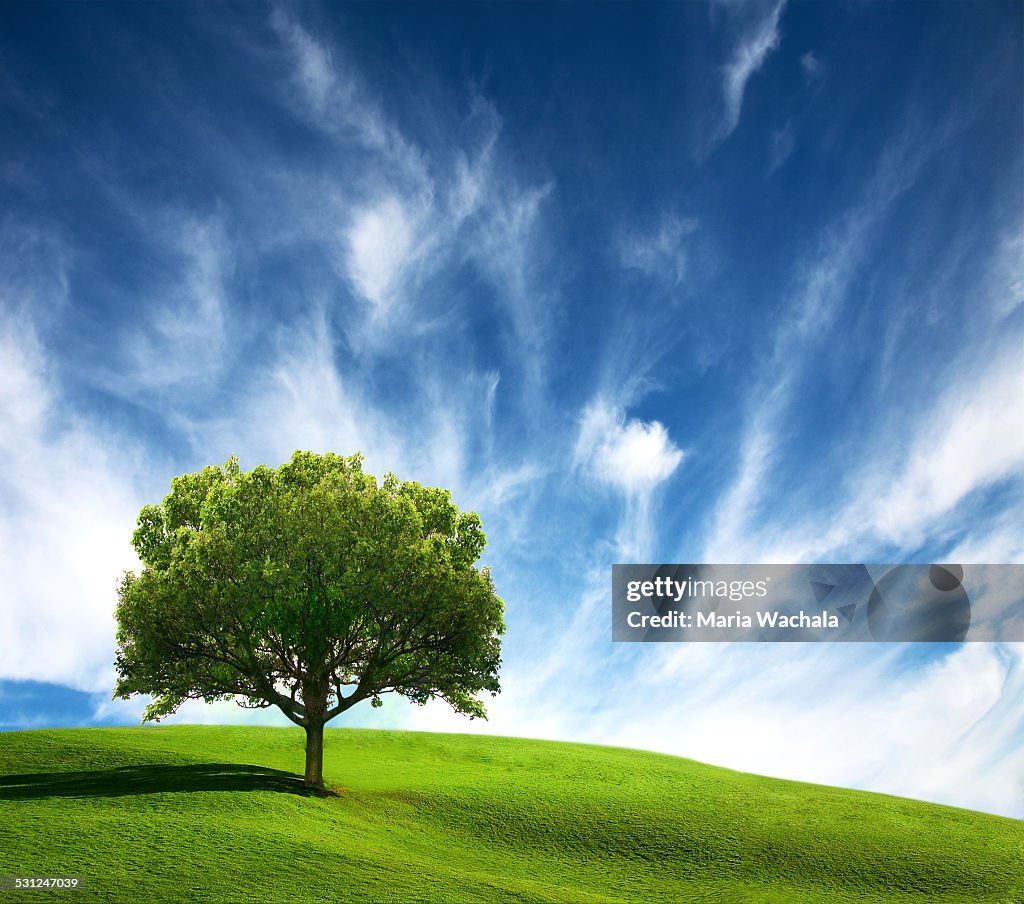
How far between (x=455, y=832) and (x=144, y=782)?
1508 centimetres

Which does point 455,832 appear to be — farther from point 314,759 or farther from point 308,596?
point 308,596

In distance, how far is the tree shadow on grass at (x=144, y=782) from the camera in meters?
34.2

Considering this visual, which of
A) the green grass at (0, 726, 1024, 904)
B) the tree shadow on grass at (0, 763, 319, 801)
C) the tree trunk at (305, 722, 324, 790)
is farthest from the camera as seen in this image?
the tree trunk at (305, 722, 324, 790)

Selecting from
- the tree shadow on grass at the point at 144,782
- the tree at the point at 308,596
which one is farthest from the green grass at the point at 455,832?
the tree at the point at 308,596

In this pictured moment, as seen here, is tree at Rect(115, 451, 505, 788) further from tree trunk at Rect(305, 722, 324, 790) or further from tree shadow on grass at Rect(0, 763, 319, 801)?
tree shadow on grass at Rect(0, 763, 319, 801)

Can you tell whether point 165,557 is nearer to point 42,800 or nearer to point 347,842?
point 42,800

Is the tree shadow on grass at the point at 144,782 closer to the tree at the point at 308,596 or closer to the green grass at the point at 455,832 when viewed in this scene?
the green grass at the point at 455,832

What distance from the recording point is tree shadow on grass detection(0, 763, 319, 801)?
1348 inches

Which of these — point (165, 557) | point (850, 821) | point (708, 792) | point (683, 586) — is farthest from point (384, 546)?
point (850, 821)

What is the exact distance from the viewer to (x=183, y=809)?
104 feet

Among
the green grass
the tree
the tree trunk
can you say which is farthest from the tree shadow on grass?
the tree

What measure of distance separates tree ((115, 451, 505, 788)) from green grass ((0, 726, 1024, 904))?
5168mm

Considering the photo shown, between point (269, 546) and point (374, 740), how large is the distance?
2854 centimetres

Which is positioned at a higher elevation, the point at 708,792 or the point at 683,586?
the point at 683,586
